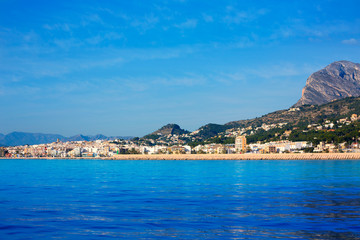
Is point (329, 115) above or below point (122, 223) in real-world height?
above

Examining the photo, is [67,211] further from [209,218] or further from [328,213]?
[328,213]

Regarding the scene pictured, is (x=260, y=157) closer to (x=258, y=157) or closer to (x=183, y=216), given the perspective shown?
(x=258, y=157)

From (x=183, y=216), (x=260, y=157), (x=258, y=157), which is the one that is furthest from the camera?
(x=258, y=157)

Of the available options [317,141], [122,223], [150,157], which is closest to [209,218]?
[122,223]

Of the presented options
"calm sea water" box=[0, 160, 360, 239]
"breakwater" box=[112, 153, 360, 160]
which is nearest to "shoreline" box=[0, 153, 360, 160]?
"breakwater" box=[112, 153, 360, 160]

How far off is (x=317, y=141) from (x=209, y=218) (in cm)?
11352

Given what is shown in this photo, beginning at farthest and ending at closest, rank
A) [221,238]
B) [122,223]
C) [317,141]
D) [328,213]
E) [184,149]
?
[184,149]
[317,141]
[328,213]
[122,223]
[221,238]

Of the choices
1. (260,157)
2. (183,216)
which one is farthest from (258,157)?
(183,216)

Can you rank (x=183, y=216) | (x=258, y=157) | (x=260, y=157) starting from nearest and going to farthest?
(x=183, y=216), (x=260, y=157), (x=258, y=157)

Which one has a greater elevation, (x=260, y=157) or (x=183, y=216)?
(x=183, y=216)

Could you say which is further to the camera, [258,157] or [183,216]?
[258,157]

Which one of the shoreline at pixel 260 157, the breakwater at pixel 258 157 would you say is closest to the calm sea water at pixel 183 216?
the shoreline at pixel 260 157

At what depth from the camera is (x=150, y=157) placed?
150875 mm

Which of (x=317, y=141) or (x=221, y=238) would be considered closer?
(x=221, y=238)
